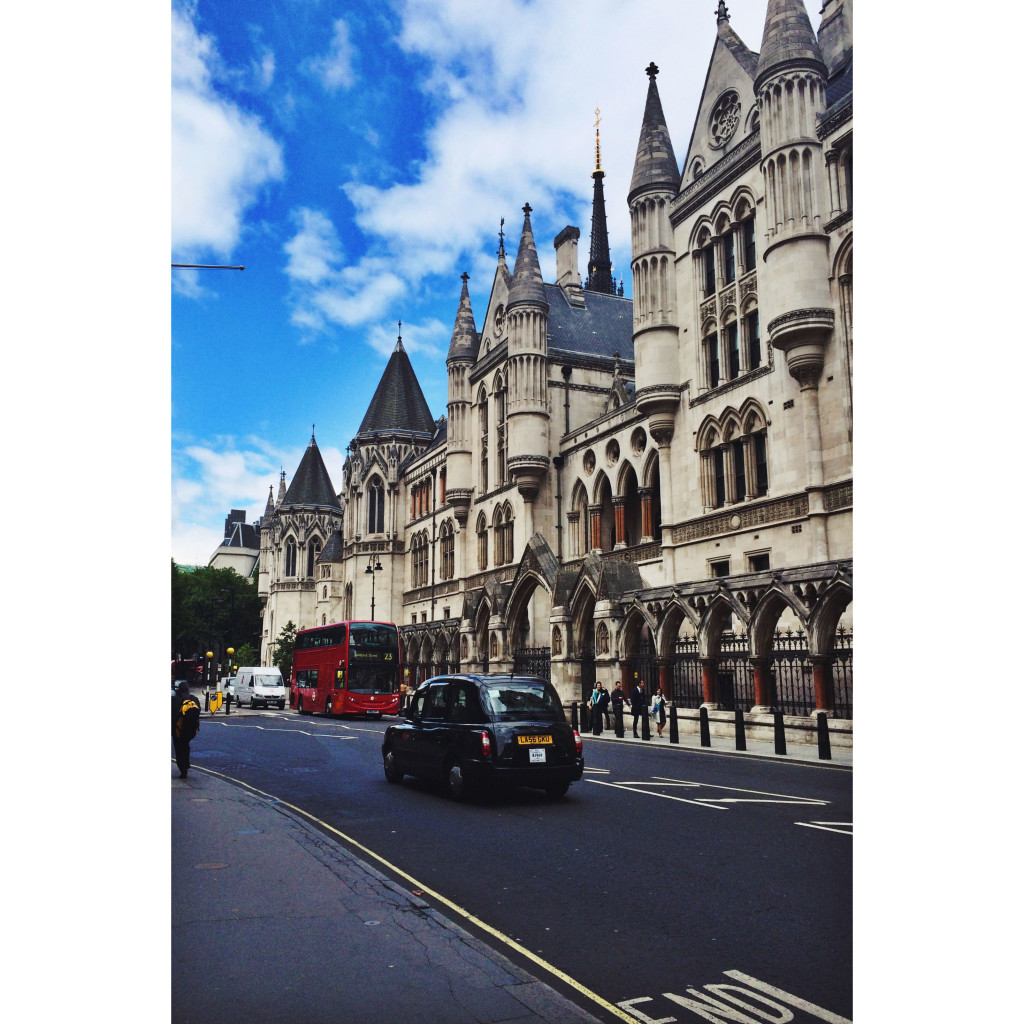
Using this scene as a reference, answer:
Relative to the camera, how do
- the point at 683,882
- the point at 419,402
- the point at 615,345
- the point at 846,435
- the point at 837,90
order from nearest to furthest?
the point at 683,882 → the point at 846,435 → the point at 837,90 → the point at 615,345 → the point at 419,402

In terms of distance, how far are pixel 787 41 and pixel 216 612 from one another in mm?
79386

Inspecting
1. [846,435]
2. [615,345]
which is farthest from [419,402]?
[846,435]

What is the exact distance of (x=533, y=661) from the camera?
36.0 m

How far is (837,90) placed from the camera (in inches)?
1003

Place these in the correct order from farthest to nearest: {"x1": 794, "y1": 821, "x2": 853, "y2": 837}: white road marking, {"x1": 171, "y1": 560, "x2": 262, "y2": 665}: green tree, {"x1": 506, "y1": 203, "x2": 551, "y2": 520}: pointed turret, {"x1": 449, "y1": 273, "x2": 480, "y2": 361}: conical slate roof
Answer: {"x1": 171, "y1": 560, "x2": 262, "y2": 665}: green tree < {"x1": 449, "y1": 273, "x2": 480, "y2": 361}: conical slate roof < {"x1": 506, "y1": 203, "x2": 551, "y2": 520}: pointed turret < {"x1": 794, "y1": 821, "x2": 853, "y2": 837}: white road marking

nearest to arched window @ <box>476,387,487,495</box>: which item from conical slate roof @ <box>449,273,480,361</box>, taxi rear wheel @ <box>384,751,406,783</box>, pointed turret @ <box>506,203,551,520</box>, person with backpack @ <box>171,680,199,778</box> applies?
conical slate roof @ <box>449,273,480,361</box>

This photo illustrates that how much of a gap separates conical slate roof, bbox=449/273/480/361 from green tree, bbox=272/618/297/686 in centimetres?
3210

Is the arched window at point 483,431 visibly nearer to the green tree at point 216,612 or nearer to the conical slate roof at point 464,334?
the conical slate roof at point 464,334

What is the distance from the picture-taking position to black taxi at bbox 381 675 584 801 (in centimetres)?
1117

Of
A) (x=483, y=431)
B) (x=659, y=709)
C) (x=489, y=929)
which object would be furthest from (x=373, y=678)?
(x=489, y=929)

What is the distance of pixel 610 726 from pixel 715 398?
10957 mm

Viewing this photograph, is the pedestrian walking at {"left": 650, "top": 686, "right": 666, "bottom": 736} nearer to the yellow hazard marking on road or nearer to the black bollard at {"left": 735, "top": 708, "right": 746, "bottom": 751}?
the black bollard at {"left": 735, "top": 708, "right": 746, "bottom": 751}

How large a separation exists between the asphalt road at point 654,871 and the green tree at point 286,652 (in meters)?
59.1
